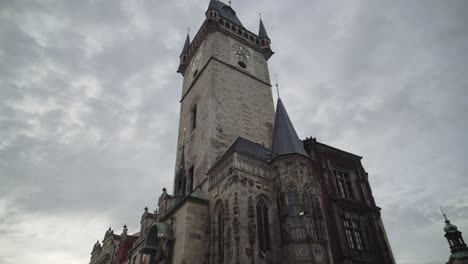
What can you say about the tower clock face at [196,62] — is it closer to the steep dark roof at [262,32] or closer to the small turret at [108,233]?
the steep dark roof at [262,32]

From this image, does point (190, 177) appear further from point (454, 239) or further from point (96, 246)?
point (454, 239)

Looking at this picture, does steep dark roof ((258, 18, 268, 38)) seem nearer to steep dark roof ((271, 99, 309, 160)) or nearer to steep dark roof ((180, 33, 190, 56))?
steep dark roof ((180, 33, 190, 56))

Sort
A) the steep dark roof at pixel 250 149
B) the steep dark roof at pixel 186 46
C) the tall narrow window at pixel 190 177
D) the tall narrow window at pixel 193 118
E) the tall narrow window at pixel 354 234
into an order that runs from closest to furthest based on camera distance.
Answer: the tall narrow window at pixel 354 234, the steep dark roof at pixel 250 149, the tall narrow window at pixel 190 177, the tall narrow window at pixel 193 118, the steep dark roof at pixel 186 46

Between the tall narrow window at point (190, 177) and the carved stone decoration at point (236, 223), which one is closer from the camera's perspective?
the carved stone decoration at point (236, 223)

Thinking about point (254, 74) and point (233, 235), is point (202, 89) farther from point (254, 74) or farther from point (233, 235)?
point (233, 235)

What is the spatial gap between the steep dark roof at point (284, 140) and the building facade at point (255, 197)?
0.25ft

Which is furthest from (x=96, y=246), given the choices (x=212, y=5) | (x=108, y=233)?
(x=212, y=5)

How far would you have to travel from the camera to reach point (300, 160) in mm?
21062

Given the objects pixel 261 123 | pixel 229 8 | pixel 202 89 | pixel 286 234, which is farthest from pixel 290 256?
pixel 229 8

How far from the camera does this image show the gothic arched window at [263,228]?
18.9m

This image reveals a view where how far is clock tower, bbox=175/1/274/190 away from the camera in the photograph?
27.6 m

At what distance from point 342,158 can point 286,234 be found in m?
10.2

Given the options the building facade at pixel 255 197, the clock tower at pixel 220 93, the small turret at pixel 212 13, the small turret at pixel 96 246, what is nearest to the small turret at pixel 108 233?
the small turret at pixel 96 246

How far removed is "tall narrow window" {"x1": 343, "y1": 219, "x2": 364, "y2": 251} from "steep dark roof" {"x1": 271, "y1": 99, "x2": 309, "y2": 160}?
5796 millimetres
